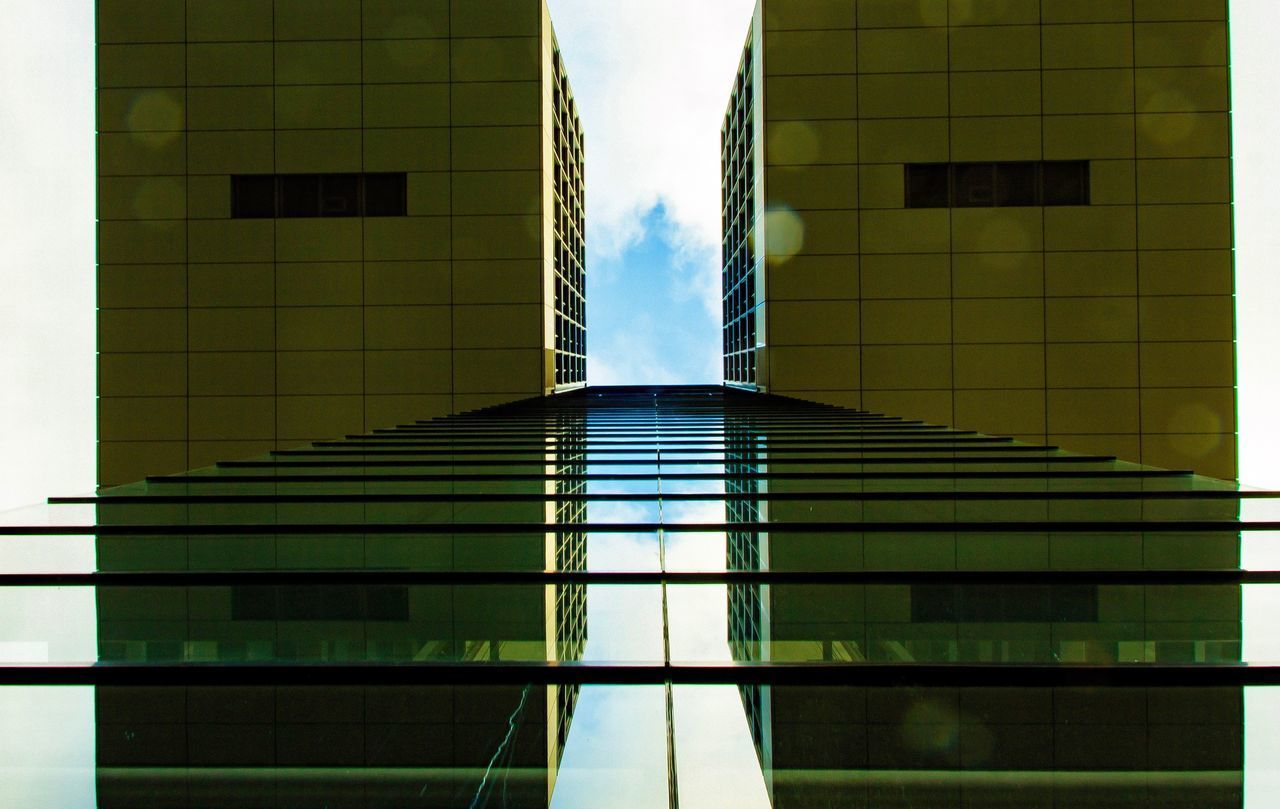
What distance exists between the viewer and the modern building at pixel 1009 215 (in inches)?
1325

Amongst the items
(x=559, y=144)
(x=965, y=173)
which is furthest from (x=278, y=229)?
(x=965, y=173)

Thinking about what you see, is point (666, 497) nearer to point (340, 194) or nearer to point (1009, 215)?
point (1009, 215)

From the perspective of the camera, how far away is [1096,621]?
17.2 ft

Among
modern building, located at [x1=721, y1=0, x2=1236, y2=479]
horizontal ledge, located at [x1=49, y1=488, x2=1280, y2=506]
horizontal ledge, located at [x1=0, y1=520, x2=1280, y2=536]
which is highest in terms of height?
modern building, located at [x1=721, y1=0, x2=1236, y2=479]

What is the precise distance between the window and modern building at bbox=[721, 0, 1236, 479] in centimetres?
5

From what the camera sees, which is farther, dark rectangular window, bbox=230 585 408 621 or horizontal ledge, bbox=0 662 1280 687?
dark rectangular window, bbox=230 585 408 621

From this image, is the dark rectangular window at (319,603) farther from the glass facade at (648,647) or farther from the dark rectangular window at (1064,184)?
the dark rectangular window at (1064,184)

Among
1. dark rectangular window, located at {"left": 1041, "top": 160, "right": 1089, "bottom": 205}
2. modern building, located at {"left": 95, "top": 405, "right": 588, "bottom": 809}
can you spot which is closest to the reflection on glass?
modern building, located at {"left": 95, "top": 405, "right": 588, "bottom": 809}

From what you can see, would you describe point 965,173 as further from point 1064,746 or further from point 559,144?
point 1064,746

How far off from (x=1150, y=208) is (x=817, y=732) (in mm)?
35106

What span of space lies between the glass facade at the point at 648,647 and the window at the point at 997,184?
84.7ft

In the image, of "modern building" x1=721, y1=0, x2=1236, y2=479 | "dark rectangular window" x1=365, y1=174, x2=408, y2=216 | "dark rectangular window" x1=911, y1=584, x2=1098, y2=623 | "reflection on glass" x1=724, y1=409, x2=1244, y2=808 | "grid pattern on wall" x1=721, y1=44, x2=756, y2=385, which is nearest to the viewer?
"reflection on glass" x1=724, y1=409, x2=1244, y2=808

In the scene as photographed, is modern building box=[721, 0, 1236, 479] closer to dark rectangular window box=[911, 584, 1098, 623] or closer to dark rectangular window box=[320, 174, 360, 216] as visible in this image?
dark rectangular window box=[320, 174, 360, 216]

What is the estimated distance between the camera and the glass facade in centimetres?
350
